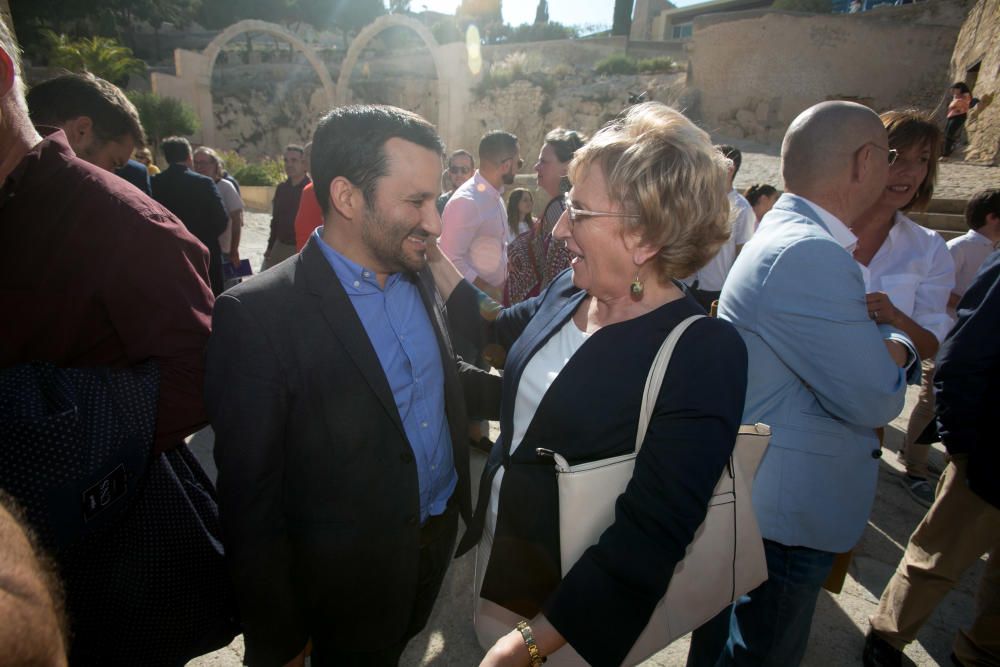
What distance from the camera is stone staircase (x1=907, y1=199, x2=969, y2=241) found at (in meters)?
7.55

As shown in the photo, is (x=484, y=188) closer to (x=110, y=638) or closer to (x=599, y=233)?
(x=599, y=233)

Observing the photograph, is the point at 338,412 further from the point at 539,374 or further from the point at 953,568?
the point at 953,568

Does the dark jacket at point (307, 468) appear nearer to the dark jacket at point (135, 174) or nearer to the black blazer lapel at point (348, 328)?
the black blazer lapel at point (348, 328)

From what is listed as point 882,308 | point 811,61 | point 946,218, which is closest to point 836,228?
point 882,308

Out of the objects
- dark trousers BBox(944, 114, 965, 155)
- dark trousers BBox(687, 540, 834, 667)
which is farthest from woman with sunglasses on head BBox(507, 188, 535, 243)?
dark trousers BBox(944, 114, 965, 155)

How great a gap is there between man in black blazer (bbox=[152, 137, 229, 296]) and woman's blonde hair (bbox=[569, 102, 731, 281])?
4363 mm

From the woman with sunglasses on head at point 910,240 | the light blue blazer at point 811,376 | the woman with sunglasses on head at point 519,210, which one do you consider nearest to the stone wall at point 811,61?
the woman with sunglasses on head at point 519,210

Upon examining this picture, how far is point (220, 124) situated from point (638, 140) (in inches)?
1505

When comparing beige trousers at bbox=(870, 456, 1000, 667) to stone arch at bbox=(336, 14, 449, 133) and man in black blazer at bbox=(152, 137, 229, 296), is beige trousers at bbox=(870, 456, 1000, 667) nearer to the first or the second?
man in black blazer at bbox=(152, 137, 229, 296)

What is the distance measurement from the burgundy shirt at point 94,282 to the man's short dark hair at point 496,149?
3.10 m

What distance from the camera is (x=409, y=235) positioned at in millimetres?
1528

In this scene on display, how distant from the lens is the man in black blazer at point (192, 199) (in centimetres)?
464

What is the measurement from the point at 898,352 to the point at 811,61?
25882 mm

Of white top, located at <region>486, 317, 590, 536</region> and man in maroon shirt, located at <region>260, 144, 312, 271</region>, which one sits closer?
white top, located at <region>486, 317, 590, 536</region>
